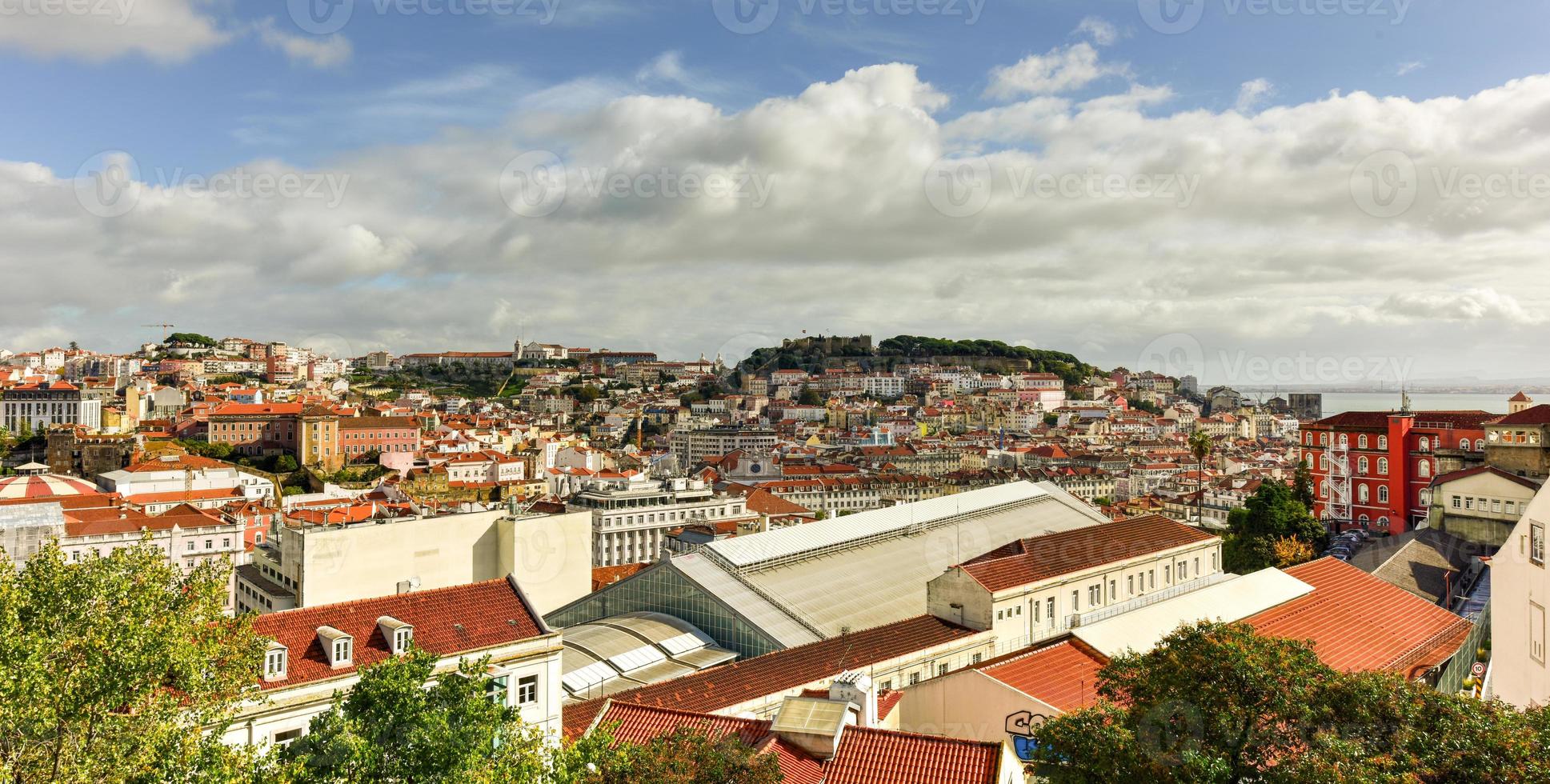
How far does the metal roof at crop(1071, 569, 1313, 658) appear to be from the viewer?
73.5 feet

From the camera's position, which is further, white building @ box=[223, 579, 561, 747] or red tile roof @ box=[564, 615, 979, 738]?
red tile roof @ box=[564, 615, 979, 738]

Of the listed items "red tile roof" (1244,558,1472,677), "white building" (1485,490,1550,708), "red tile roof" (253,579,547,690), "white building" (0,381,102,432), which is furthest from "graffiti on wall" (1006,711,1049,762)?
"white building" (0,381,102,432)

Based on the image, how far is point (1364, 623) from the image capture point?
27.1 meters

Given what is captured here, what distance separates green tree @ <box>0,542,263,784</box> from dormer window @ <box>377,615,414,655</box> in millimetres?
3826

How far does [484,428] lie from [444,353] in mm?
90385

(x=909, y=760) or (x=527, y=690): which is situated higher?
(x=909, y=760)

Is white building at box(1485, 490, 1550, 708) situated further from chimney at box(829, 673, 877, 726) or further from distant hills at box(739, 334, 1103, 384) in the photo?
distant hills at box(739, 334, 1103, 384)

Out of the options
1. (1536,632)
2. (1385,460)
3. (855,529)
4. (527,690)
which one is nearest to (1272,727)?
(1536,632)

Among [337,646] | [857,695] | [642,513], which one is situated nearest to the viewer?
[857,695]

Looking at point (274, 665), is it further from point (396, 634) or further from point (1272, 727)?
point (1272, 727)

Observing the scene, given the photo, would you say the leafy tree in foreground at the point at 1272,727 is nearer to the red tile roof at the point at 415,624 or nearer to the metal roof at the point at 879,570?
the red tile roof at the point at 415,624

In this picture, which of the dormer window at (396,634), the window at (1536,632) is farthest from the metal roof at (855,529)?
the window at (1536,632)

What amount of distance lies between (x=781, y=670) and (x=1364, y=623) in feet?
60.6

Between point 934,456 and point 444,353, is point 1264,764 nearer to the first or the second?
point 934,456
